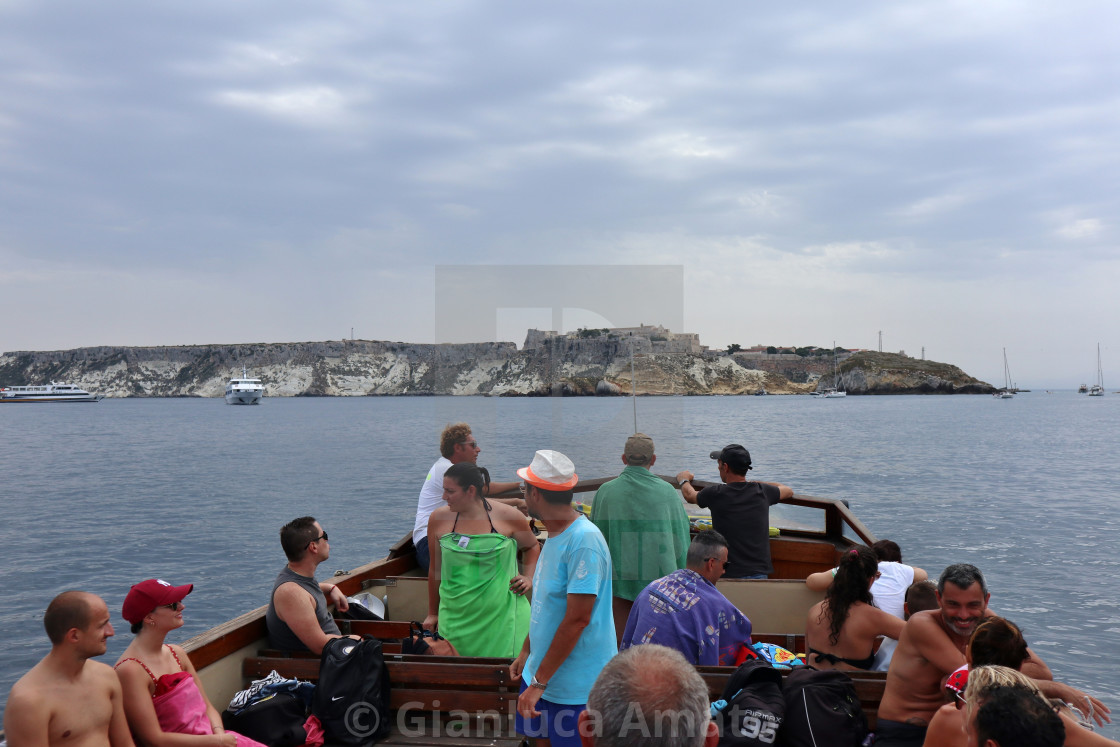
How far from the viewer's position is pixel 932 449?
49.8 meters

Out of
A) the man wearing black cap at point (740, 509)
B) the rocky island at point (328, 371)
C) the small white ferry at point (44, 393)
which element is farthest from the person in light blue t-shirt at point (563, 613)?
the small white ferry at point (44, 393)

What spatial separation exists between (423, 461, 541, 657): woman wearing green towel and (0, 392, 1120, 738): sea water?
2.76 metres

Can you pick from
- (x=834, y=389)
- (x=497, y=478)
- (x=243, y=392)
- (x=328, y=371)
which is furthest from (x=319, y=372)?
(x=497, y=478)

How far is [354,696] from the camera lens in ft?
14.2

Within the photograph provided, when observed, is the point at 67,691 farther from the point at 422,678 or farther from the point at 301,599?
the point at 422,678

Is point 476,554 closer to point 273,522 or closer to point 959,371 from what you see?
point 273,522

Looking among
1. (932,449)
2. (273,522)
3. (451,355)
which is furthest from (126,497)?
(932,449)

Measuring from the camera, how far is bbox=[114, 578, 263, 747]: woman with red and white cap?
12.0 feet

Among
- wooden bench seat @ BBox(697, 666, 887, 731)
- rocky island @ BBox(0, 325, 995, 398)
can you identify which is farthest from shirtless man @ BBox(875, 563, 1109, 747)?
rocky island @ BBox(0, 325, 995, 398)

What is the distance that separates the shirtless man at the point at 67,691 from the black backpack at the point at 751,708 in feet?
9.61

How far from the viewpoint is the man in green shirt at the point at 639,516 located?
5.24m

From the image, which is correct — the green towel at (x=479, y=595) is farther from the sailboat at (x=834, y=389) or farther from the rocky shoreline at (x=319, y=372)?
the sailboat at (x=834, y=389)

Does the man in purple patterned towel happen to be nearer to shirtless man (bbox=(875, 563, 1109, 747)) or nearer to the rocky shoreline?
shirtless man (bbox=(875, 563, 1109, 747))

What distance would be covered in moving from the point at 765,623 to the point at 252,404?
16514 cm
